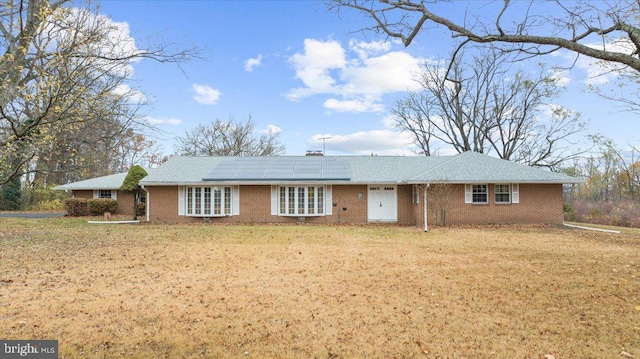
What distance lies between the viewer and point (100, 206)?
22969 millimetres

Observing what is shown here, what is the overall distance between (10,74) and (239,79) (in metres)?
9.55

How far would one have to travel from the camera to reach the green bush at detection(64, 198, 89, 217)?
2242 centimetres

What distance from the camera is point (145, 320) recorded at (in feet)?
16.0

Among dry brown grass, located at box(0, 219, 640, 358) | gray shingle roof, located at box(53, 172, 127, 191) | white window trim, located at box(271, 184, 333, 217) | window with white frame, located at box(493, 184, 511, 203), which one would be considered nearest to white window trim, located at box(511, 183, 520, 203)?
window with white frame, located at box(493, 184, 511, 203)

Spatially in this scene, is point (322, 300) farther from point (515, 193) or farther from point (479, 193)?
point (515, 193)

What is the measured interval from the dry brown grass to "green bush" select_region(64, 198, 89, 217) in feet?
43.2

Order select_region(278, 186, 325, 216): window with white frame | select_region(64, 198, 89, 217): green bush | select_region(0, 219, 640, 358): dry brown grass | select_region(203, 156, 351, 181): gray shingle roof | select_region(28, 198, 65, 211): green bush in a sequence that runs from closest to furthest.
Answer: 1. select_region(0, 219, 640, 358): dry brown grass
2. select_region(203, 156, 351, 181): gray shingle roof
3. select_region(278, 186, 325, 216): window with white frame
4. select_region(64, 198, 89, 217): green bush
5. select_region(28, 198, 65, 211): green bush

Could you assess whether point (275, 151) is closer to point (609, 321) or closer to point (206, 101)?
point (206, 101)

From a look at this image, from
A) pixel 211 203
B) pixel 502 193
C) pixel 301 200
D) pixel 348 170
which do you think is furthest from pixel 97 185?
pixel 502 193

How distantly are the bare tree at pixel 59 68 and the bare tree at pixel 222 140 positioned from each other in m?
28.7

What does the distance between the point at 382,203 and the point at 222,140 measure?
23.9 metres

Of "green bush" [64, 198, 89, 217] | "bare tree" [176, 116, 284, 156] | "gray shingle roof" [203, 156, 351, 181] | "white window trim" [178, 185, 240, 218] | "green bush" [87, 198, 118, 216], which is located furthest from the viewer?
"bare tree" [176, 116, 284, 156]

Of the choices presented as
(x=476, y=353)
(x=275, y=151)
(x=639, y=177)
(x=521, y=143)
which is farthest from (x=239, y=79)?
(x=639, y=177)

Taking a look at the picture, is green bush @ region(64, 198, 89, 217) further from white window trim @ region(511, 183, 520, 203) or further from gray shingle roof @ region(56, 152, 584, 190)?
white window trim @ region(511, 183, 520, 203)
